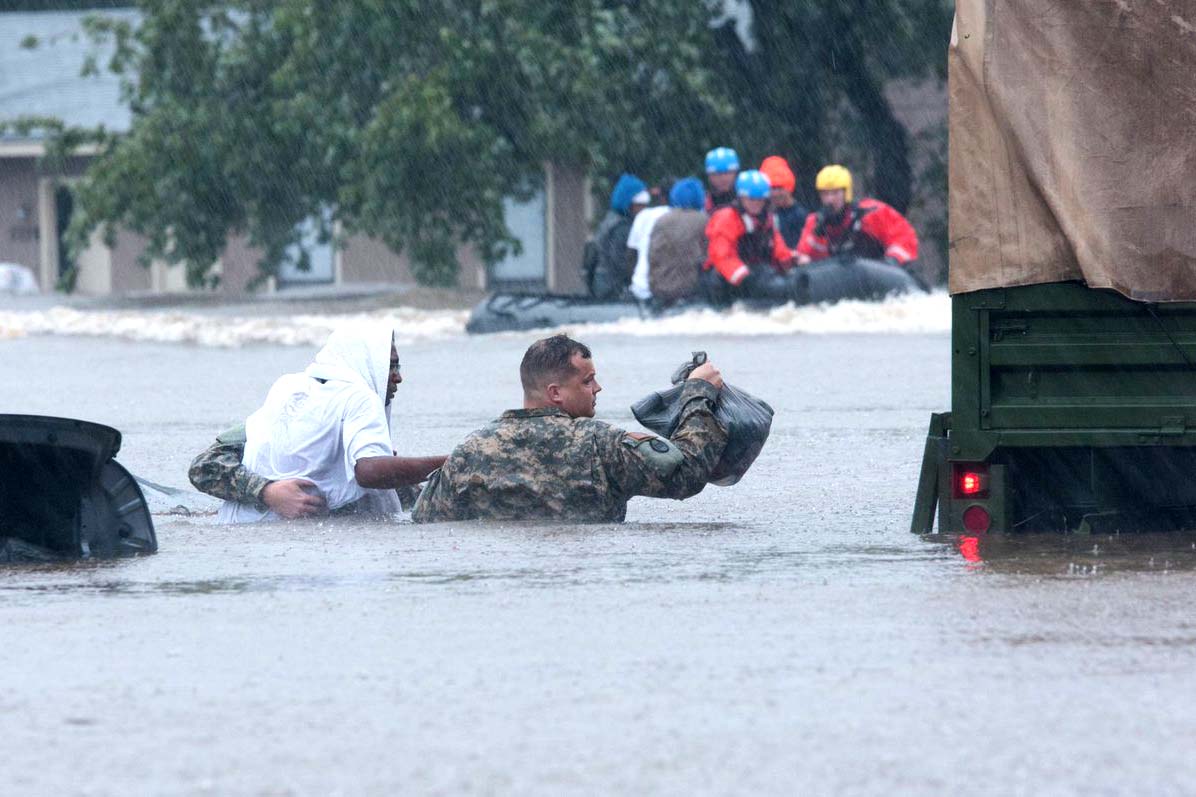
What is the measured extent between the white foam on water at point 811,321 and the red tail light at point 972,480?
613 inches

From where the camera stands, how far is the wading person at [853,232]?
2552 centimetres

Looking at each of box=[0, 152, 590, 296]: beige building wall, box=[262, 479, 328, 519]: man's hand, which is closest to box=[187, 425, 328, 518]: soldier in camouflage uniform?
box=[262, 479, 328, 519]: man's hand

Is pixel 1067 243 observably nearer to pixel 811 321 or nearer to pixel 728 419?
pixel 728 419

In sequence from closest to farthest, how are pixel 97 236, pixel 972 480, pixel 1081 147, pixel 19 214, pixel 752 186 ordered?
pixel 1081 147, pixel 972 480, pixel 752 186, pixel 97 236, pixel 19 214

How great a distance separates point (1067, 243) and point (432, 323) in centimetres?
1954

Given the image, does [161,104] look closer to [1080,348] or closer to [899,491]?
[899,491]

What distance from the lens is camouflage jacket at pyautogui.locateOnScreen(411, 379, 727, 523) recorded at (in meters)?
8.78

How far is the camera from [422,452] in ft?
44.7

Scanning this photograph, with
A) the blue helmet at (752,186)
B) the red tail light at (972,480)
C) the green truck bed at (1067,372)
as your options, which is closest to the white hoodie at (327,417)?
the red tail light at (972,480)

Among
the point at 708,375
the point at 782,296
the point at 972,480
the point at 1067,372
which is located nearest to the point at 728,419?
the point at 708,375

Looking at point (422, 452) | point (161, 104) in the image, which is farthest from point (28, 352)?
point (422, 452)

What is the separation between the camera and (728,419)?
8.88m

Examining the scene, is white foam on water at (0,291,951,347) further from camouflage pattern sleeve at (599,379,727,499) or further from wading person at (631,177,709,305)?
camouflage pattern sleeve at (599,379,727,499)

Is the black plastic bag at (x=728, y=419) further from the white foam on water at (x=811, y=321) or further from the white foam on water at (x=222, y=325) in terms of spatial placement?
the white foam on water at (x=222, y=325)
